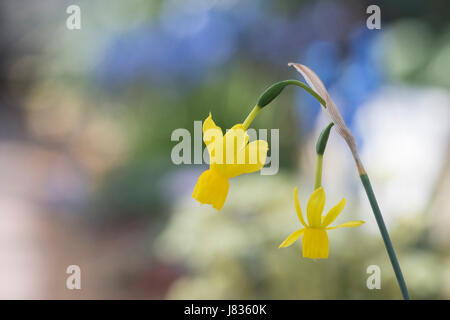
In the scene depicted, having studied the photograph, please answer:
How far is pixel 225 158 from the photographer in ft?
1.52

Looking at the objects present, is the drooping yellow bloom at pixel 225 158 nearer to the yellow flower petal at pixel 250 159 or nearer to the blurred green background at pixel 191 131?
the yellow flower petal at pixel 250 159

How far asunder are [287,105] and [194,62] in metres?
0.83

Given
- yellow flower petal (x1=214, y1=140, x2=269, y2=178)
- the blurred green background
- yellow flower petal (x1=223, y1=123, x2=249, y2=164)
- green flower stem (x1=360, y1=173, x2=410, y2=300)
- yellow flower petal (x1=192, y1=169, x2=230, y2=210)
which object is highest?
the blurred green background

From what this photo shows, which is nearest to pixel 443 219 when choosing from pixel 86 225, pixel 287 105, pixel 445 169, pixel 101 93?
pixel 445 169

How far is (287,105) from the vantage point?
2916mm

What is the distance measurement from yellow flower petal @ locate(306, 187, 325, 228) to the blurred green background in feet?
3.62

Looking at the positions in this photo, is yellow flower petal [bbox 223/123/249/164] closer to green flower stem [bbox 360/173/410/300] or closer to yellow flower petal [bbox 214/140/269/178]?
yellow flower petal [bbox 214/140/269/178]

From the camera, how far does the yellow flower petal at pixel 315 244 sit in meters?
0.49

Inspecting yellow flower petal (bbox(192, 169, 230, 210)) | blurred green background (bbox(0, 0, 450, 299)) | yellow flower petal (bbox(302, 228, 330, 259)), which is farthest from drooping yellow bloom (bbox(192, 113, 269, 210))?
blurred green background (bbox(0, 0, 450, 299))

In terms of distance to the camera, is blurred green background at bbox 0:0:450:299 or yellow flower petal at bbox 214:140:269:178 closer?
yellow flower petal at bbox 214:140:269:178

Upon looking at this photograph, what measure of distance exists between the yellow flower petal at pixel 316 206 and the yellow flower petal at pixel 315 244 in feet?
0.04

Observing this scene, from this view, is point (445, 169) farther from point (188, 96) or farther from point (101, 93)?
point (101, 93)

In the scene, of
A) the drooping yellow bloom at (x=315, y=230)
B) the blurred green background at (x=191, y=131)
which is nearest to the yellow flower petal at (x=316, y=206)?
the drooping yellow bloom at (x=315, y=230)

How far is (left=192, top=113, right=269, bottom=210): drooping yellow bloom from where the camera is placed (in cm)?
45
